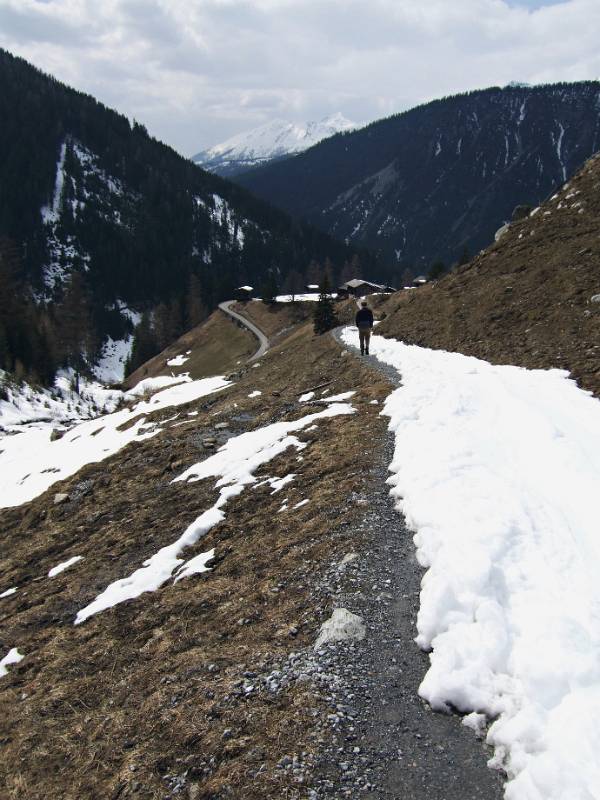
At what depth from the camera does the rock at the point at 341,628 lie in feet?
18.0

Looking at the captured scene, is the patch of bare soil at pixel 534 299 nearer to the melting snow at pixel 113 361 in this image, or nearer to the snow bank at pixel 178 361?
the snow bank at pixel 178 361

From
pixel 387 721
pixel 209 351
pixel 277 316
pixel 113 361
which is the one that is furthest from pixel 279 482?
pixel 113 361

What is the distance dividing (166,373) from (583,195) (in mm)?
72368

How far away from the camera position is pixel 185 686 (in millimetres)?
5473

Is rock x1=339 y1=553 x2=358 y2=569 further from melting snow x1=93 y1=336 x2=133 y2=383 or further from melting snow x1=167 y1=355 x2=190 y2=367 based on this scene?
melting snow x1=93 y1=336 x2=133 y2=383

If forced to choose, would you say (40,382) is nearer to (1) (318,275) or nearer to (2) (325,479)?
(2) (325,479)

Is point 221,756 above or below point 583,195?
below

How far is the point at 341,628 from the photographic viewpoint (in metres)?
5.64

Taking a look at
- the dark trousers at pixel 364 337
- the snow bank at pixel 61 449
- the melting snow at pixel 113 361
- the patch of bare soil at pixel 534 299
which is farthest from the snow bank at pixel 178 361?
the dark trousers at pixel 364 337

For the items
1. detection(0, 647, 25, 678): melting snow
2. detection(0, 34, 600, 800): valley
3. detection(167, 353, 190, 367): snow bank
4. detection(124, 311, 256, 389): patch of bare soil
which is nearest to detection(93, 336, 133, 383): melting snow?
detection(124, 311, 256, 389): patch of bare soil

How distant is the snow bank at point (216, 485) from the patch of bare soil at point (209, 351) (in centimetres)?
6119

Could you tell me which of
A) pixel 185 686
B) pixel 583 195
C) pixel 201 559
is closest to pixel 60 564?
pixel 201 559

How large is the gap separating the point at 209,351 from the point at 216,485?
80.0 metres

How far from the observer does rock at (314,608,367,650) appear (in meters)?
5.50
